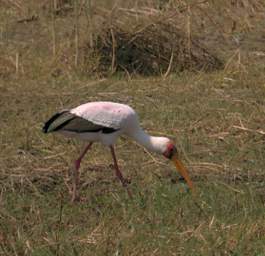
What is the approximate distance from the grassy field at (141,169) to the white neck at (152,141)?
210 mm

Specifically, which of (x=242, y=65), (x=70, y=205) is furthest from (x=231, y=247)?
(x=242, y=65)

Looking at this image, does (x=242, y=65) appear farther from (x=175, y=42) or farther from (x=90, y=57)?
(x=90, y=57)

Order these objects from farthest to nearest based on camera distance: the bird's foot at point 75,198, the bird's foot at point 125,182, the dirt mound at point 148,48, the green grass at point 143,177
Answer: the dirt mound at point 148,48, the bird's foot at point 125,182, the bird's foot at point 75,198, the green grass at point 143,177

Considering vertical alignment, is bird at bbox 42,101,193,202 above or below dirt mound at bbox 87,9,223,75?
above

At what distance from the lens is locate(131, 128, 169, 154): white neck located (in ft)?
20.0

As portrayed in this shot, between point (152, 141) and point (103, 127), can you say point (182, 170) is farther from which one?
point (103, 127)

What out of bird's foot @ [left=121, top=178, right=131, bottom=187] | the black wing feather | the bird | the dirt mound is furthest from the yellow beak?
the dirt mound

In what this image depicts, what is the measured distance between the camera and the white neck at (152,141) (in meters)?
6.11

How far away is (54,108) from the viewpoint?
25.6 ft

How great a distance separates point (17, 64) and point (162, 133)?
2.51 meters

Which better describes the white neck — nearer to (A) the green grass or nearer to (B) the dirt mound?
(A) the green grass

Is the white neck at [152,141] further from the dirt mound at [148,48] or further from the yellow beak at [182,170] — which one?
the dirt mound at [148,48]

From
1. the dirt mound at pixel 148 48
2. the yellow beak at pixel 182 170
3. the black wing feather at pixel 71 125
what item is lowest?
the dirt mound at pixel 148 48

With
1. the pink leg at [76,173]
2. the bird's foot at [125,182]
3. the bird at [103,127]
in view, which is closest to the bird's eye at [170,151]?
the bird at [103,127]
